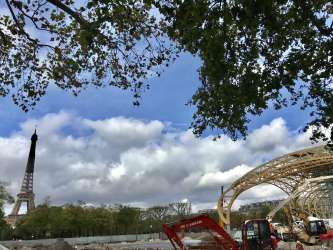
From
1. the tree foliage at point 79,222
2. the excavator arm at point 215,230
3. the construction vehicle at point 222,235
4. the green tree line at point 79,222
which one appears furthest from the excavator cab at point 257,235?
the tree foliage at point 79,222

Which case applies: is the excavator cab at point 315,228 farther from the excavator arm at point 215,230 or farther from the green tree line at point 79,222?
the green tree line at point 79,222

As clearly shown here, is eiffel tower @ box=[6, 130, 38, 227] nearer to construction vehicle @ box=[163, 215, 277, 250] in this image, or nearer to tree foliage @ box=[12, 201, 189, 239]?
tree foliage @ box=[12, 201, 189, 239]

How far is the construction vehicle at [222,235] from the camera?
17844 mm

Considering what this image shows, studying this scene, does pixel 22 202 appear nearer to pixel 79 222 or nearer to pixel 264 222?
pixel 79 222

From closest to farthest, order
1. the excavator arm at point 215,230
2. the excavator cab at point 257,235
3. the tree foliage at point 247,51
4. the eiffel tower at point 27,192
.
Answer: the tree foliage at point 247,51
the excavator arm at point 215,230
the excavator cab at point 257,235
the eiffel tower at point 27,192

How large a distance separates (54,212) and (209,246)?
93086 millimetres

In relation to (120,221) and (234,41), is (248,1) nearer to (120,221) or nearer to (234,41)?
(234,41)

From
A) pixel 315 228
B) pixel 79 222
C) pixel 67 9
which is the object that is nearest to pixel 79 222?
pixel 79 222

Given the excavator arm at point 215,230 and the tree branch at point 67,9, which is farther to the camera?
the excavator arm at point 215,230

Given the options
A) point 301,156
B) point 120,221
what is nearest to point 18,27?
point 301,156

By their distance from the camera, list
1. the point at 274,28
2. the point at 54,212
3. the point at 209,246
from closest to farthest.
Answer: the point at 274,28
the point at 209,246
the point at 54,212

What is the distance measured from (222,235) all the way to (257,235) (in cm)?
497

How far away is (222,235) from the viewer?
1784 cm

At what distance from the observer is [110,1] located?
10.1 m
